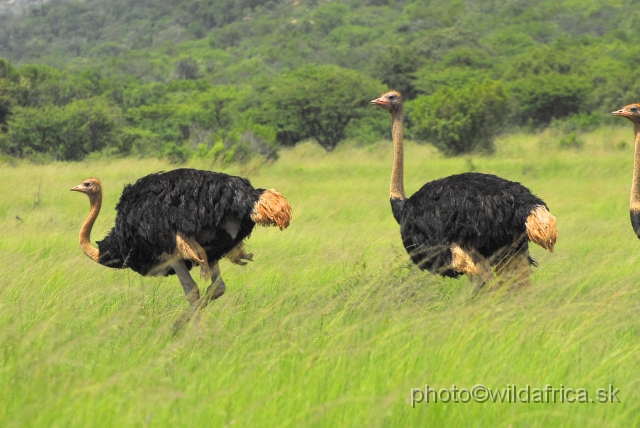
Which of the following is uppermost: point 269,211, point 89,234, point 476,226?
point 269,211

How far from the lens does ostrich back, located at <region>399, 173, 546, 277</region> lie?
5.23m

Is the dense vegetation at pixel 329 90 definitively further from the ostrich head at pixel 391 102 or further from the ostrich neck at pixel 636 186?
the ostrich neck at pixel 636 186

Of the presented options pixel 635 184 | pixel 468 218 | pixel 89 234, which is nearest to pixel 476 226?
pixel 468 218

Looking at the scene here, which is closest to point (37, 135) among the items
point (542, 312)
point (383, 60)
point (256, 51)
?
point (383, 60)

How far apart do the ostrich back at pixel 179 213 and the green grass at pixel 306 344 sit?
295mm

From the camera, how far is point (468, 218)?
208 inches

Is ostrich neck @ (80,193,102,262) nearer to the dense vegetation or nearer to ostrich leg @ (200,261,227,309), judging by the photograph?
ostrich leg @ (200,261,227,309)

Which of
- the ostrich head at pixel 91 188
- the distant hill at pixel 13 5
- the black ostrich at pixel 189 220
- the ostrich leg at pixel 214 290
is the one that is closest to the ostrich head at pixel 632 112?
the black ostrich at pixel 189 220

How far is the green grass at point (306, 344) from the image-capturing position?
3.27 meters

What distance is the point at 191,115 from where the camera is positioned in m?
24.8

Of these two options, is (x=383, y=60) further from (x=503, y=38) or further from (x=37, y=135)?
(x=503, y=38)

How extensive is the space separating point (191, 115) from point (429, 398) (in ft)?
71.8

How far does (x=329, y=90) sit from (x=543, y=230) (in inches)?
716

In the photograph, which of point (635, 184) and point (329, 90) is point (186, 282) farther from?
point (329, 90)
